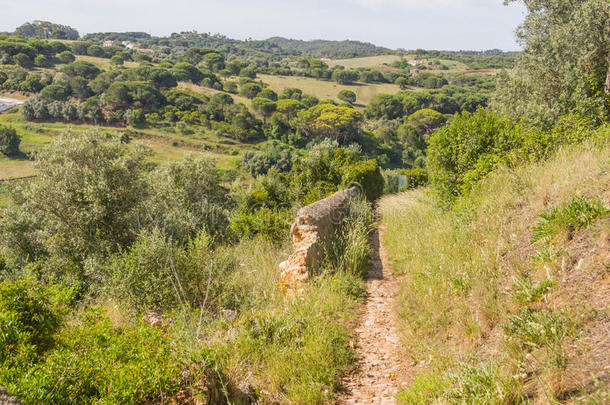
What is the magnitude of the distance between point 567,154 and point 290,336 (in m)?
5.54

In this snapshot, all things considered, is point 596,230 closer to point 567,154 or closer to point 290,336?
point 567,154

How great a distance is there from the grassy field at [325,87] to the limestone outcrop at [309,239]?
81.9 metres

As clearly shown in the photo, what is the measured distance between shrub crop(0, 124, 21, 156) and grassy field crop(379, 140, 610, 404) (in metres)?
52.1

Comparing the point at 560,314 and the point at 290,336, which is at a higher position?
the point at 560,314

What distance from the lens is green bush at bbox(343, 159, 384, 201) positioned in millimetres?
12516

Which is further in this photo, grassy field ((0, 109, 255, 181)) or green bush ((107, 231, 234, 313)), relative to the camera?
grassy field ((0, 109, 255, 181))

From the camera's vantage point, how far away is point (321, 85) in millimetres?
98000

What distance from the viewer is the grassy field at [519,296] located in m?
2.32

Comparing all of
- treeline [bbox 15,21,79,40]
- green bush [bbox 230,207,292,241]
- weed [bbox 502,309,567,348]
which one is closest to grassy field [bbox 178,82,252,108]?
green bush [bbox 230,207,292,241]

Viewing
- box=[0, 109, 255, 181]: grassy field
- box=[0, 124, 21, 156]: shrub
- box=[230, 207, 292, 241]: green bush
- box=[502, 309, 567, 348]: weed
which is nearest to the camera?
box=[502, 309, 567, 348]: weed

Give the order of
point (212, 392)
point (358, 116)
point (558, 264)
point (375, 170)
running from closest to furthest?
point (212, 392) → point (558, 264) → point (375, 170) → point (358, 116)

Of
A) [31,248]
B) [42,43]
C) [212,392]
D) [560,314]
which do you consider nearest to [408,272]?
[560,314]

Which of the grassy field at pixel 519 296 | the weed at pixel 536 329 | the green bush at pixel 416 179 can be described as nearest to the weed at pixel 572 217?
the grassy field at pixel 519 296

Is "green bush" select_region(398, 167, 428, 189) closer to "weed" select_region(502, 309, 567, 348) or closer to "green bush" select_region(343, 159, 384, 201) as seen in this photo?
"green bush" select_region(343, 159, 384, 201)
